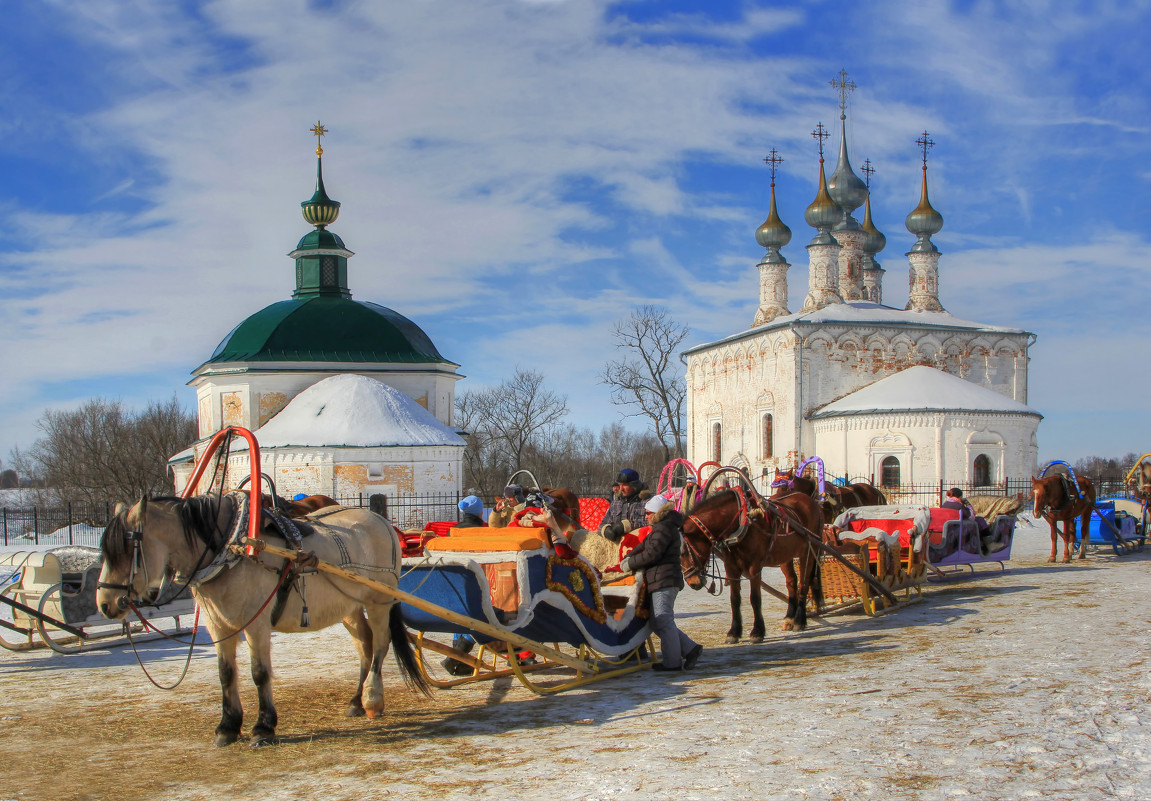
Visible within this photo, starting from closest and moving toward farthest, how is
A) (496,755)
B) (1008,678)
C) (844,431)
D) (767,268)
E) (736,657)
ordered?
(496,755), (1008,678), (736,657), (844,431), (767,268)

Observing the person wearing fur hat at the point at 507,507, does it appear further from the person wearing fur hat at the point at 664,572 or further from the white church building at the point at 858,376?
the white church building at the point at 858,376

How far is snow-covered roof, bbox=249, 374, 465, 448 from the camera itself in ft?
89.3

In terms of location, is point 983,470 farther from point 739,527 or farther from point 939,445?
point 739,527

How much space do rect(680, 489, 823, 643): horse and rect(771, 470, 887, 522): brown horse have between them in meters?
1.03

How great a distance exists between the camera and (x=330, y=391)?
1159 inches

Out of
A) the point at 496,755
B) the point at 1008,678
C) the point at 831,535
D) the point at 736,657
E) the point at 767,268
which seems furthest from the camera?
the point at 767,268

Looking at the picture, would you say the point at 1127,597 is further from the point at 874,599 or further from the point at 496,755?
the point at 496,755

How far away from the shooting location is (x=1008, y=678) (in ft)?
22.9

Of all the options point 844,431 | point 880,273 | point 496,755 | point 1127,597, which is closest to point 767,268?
point 880,273

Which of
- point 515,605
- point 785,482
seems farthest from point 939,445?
point 515,605

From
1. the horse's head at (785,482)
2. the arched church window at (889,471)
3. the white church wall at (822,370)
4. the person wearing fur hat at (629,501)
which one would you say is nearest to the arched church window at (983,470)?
the white church wall at (822,370)

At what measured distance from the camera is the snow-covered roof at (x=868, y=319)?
34.8 m

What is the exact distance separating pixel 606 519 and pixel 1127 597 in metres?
6.33

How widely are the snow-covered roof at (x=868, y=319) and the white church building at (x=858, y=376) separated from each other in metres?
0.07
